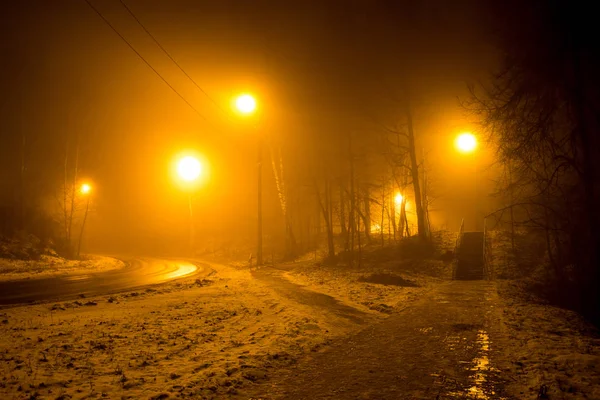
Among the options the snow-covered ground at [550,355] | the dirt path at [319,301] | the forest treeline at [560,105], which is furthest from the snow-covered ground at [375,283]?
the forest treeline at [560,105]

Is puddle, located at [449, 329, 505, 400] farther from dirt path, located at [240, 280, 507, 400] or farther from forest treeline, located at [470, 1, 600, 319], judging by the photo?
forest treeline, located at [470, 1, 600, 319]

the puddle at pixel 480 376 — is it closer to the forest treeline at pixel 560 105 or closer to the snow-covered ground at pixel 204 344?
the snow-covered ground at pixel 204 344

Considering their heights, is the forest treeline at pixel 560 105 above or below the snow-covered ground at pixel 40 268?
above

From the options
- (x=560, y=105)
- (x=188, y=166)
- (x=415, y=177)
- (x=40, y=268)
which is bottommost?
(x=40, y=268)

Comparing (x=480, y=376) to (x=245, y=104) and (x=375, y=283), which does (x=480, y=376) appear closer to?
(x=375, y=283)

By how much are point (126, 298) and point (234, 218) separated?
55.8 meters

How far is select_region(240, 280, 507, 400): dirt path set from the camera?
18.3ft

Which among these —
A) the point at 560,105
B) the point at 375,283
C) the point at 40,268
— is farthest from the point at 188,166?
the point at 560,105

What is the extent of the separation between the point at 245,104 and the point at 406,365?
21.3 meters

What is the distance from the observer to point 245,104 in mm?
25031

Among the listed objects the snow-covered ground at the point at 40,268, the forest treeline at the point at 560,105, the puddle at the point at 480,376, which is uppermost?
the forest treeline at the point at 560,105

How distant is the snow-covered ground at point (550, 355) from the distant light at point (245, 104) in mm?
19279

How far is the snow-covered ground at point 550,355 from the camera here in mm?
5395

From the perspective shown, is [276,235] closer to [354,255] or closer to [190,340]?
[354,255]
